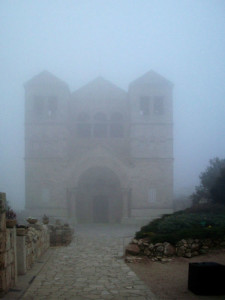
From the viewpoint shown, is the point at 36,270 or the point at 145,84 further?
the point at 145,84

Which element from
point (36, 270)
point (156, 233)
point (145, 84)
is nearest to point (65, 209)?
point (145, 84)

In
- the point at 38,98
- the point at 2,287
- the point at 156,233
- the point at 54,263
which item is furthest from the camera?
the point at 38,98

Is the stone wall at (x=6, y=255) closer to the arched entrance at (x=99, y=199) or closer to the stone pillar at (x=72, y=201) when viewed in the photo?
the stone pillar at (x=72, y=201)

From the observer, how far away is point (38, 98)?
25.1 m

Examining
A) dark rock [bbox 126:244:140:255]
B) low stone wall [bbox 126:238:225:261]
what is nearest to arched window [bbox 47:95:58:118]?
dark rock [bbox 126:244:140:255]

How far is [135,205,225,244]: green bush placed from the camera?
9492mm

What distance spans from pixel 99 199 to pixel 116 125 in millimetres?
5792

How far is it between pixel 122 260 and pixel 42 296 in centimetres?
383

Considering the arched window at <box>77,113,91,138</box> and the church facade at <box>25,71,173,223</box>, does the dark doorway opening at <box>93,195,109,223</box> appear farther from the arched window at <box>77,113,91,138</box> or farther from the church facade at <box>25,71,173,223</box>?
the arched window at <box>77,113,91,138</box>

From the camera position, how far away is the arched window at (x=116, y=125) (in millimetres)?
25375

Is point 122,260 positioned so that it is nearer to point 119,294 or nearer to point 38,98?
point 119,294

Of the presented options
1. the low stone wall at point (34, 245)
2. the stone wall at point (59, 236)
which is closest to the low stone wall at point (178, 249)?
the low stone wall at point (34, 245)

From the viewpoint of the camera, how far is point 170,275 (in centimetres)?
736

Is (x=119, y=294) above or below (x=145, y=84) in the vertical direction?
below
